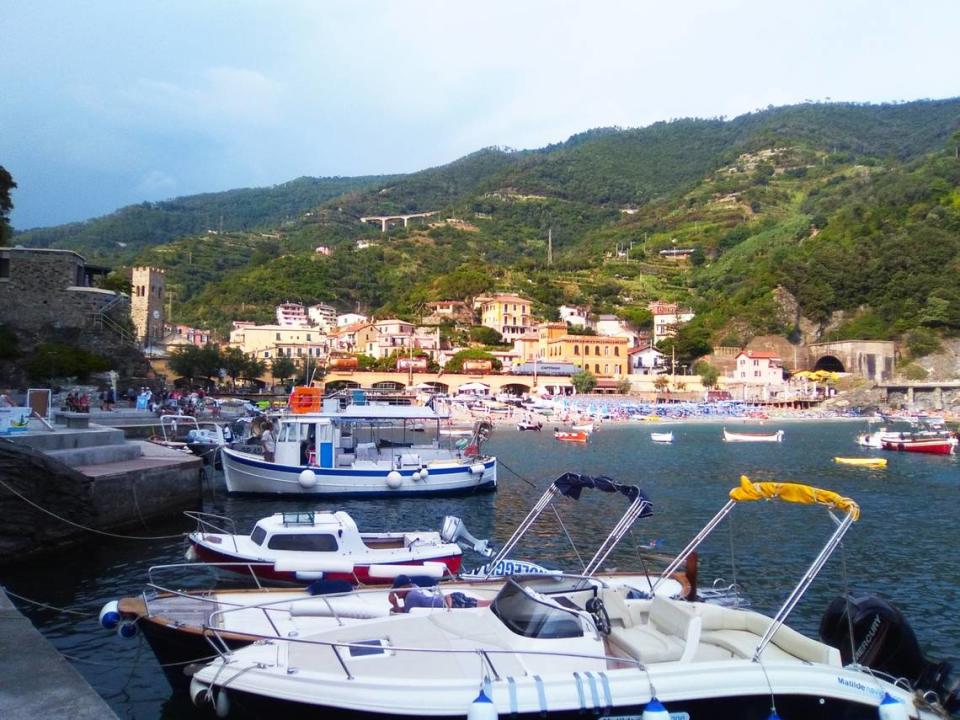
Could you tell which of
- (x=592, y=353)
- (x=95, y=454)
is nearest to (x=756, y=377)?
(x=592, y=353)

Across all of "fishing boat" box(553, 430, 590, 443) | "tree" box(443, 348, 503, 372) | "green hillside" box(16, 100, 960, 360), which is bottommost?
"fishing boat" box(553, 430, 590, 443)

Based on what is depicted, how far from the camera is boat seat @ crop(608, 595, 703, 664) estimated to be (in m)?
7.15

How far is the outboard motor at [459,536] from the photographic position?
16078 millimetres

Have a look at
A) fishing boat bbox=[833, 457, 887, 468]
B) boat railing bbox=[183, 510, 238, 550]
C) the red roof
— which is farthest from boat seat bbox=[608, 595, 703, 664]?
the red roof

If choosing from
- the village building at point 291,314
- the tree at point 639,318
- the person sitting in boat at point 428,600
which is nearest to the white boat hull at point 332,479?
the person sitting in boat at point 428,600

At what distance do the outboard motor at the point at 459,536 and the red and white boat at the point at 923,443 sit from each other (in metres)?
40.0

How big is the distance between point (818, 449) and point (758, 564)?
34580mm

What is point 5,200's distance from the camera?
43.2 metres

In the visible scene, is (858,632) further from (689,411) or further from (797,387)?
(797,387)

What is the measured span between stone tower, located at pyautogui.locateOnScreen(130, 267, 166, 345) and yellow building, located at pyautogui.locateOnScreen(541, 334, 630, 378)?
4584 cm

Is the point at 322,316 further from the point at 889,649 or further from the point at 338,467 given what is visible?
the point at 889,649

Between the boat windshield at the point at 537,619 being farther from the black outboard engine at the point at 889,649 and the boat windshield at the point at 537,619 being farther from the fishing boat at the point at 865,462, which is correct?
the fishing boat at the point at 865,462

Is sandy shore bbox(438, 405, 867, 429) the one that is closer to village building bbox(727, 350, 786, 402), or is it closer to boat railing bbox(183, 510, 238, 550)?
village building bbox(727, 350, 786, 402)

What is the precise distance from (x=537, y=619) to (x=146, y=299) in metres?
78.8
